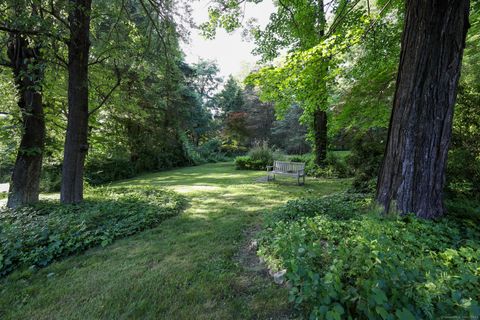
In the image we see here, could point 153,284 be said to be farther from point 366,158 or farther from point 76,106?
point 366,158

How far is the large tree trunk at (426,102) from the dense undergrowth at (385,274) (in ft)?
A: 1.78

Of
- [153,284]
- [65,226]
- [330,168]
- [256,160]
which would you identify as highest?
[256,160]

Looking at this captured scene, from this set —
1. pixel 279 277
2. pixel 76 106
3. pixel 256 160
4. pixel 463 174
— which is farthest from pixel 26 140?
pixel 256 160

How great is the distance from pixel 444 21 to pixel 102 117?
504 inches

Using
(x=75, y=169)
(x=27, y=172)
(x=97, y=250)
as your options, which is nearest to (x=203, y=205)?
(x=97, y=250)

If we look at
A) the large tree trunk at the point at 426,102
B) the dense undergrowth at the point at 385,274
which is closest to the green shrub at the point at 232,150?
the large tree trunk at the point at 426,102

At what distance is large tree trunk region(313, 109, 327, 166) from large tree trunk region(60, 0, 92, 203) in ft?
28.5

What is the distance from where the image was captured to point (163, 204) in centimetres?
504

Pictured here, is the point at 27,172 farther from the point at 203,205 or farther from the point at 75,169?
the point at 203,205

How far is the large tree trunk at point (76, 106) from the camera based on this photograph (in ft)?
15.4

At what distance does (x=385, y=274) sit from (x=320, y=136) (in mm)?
9617

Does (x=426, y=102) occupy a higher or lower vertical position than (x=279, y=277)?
higher

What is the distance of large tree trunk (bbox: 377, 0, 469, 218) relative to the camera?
2.74m

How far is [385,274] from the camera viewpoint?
1.40 metres
